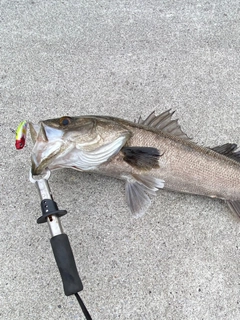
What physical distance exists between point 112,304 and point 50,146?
1080 millimetres

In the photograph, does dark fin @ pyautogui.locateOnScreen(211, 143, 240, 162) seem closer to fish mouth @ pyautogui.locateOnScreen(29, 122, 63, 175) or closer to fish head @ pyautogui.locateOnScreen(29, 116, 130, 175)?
fish head @ pyautogui.locateOnScreen(29, 116, 130, 175)

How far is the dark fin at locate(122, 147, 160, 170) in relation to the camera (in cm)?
207

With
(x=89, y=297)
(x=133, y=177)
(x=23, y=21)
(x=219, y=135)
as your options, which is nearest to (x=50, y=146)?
(x=133, y=177)

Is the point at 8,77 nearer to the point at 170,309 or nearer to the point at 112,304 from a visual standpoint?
the point at 112,304

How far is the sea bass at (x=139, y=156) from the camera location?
1.94m

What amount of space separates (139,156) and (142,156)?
0.02 metres

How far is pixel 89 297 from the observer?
2174 millimetres

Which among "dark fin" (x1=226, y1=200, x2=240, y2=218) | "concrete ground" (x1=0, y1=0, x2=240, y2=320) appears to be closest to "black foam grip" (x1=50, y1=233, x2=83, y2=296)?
"concrete ground" (x1=0, y1=0, x2=240, y2=320)

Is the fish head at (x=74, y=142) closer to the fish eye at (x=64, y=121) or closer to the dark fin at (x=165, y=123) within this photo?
the fish eye at (x=64, y=121)

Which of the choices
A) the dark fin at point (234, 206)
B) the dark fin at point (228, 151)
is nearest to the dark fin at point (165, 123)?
the dark fin at point (228, 151)

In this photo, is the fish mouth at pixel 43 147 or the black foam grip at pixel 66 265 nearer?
the black foam grip at pixel 66 265

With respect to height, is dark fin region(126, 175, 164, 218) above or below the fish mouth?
below

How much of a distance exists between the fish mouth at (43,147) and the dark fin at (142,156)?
1.44ft

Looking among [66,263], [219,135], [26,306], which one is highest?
[219,135]
